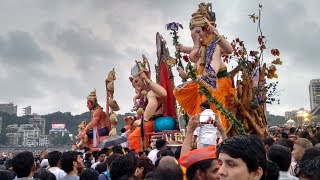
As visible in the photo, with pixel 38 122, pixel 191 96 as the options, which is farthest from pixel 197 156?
pixel 38 122

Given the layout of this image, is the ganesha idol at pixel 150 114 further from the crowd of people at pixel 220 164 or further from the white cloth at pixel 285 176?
the white cloth at pixel 285 176

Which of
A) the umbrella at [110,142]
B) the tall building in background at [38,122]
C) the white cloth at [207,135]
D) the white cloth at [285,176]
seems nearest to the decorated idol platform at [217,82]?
the umbrella at [110,142]

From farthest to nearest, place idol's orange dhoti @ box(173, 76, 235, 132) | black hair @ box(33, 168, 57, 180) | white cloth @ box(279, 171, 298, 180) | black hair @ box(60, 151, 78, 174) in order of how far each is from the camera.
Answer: idol's orange dhoti @ box(173, 76, 235, 132), black hair @ box(60, 151, 78, 174), black hair @ box(33, 168, 57, 180), white cloth @ box(279, 171, 298, 180)

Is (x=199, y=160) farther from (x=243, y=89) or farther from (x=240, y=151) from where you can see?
(x=243, y=89)

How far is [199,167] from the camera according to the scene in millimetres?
3395

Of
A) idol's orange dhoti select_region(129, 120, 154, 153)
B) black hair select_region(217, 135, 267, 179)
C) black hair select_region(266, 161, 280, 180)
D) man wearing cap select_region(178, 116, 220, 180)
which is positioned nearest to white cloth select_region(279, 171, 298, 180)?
black hair select_region(266, 161, 280, 180)

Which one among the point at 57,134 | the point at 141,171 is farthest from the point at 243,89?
the point at 57,134

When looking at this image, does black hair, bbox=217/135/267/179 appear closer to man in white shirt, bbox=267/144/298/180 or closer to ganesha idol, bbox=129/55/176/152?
man in white shirt, bbox=267/144/298/180

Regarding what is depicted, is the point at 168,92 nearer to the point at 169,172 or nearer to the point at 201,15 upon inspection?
the point at 201,15

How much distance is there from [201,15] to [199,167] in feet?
23.3

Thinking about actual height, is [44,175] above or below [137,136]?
below

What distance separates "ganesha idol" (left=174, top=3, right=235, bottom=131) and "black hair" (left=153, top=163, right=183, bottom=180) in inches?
211

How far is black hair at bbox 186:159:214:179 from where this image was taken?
3385 mm

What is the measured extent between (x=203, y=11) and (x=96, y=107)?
7.98 meters
